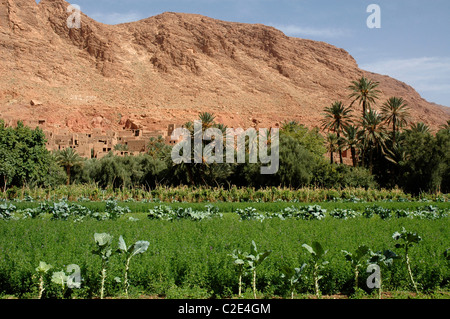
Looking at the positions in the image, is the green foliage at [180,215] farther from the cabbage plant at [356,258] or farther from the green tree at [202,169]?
the green tree at [202,169]

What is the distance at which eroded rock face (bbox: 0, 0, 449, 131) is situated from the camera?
80.3 m

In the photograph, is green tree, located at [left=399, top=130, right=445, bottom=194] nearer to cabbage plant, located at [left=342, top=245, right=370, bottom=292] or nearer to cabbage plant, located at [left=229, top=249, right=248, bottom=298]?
cabbage plant, located at [left=342, top=245, right=370, bottom=292]

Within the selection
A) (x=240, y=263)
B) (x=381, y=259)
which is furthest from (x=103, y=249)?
(x=381, y=259)

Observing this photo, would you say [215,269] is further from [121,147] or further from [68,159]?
[121,147]

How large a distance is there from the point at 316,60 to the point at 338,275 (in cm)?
12861

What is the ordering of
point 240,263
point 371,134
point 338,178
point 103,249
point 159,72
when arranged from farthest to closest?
point 159,72 → point 371,134 → point 338,178 → point 103,249 → point 240,263

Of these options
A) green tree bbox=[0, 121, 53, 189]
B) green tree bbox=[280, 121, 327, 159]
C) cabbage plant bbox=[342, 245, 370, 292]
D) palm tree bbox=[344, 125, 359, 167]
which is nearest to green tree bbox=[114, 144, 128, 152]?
green tree bbox=[0, 121, 53, 189]

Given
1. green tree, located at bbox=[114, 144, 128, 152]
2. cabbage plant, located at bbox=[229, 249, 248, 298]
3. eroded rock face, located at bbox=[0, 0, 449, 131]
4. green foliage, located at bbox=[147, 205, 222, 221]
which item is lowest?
green foliage, located at bbox=[147, 205, 222, 221]

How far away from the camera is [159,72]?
337 ft

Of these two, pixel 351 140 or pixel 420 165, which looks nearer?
pixel 420 165

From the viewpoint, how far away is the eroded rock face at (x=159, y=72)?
263 feet

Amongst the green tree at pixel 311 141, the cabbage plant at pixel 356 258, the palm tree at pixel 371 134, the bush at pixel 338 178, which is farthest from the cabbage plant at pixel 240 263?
the green tree at pixel 311 141

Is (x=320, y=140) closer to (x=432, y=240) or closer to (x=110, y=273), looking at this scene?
(x=432, y=240)
